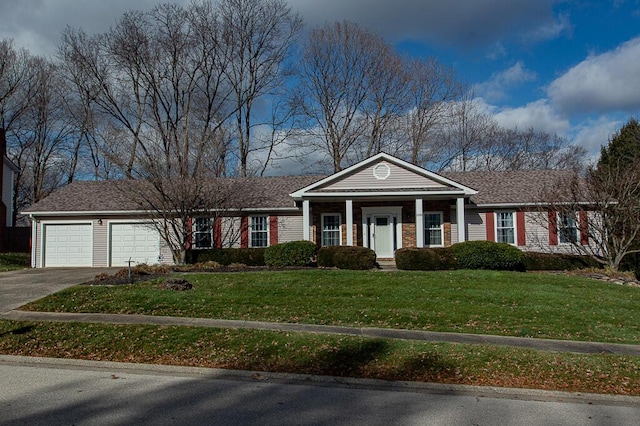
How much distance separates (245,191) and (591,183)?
46.2 feet

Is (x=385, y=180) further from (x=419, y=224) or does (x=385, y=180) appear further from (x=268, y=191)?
(x=268, y=191)

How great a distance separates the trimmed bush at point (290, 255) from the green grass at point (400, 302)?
10.4 ft

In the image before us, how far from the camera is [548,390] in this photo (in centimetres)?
626

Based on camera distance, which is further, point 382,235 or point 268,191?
point 268,191

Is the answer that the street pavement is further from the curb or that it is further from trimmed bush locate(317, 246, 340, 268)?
trimmed bush locate(317, 246, 340, 268)

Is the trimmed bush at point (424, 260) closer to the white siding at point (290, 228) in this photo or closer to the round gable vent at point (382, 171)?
the round gable vent at point (382, 171)

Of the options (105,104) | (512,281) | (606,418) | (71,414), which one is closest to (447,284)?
(512,281)

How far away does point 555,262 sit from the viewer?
18172 mm

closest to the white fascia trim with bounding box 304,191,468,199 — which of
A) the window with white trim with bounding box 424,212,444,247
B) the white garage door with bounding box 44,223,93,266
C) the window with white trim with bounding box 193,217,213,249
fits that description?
the window with white trim with bounding box 424,212,444,247

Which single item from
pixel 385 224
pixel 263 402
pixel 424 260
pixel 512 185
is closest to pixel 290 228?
pixel 385 224

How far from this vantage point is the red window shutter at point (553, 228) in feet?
63.5

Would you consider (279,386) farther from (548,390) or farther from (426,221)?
(426,221)

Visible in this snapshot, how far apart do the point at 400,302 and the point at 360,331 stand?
256 cm

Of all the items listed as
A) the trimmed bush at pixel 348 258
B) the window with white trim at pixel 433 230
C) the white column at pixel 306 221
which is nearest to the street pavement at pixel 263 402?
the trimmed bush at pixel 348 258
